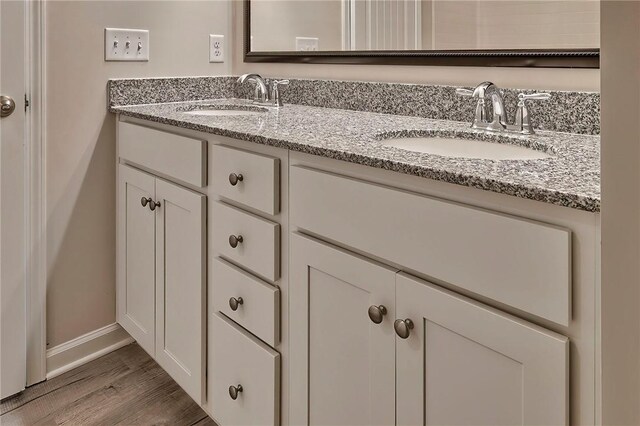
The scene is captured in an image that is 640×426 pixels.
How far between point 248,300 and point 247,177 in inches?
11.1

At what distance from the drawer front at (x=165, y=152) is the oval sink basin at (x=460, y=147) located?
1.59 feet

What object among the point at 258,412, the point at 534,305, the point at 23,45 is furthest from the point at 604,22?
the point at 23,45

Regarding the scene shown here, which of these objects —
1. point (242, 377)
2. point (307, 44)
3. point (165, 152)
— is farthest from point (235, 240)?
point (307, 44)

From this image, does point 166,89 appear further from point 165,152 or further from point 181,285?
point 181,285

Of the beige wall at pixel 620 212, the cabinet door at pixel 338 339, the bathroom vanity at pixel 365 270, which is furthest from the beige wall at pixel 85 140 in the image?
the beige wall at pixel 620 212

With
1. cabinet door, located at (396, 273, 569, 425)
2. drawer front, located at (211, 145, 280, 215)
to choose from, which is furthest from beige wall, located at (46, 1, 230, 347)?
cabinet door, located at (396, 273, 569, 425)

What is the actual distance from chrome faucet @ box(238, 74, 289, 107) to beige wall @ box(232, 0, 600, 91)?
0.08 m

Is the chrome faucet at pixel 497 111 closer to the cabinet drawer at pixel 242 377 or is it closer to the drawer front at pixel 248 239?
the drawer front at pixel 248 239

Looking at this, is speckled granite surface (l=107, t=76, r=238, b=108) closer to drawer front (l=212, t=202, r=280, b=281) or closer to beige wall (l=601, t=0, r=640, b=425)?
drawer front (l=212, t=202, r=280, b=281)

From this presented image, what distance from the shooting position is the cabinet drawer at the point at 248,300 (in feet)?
3.90

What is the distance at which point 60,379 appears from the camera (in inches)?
70.9

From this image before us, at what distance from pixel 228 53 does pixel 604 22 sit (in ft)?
6.11

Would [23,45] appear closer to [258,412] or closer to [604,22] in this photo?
[258,412]

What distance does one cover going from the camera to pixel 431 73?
151 centimetres
